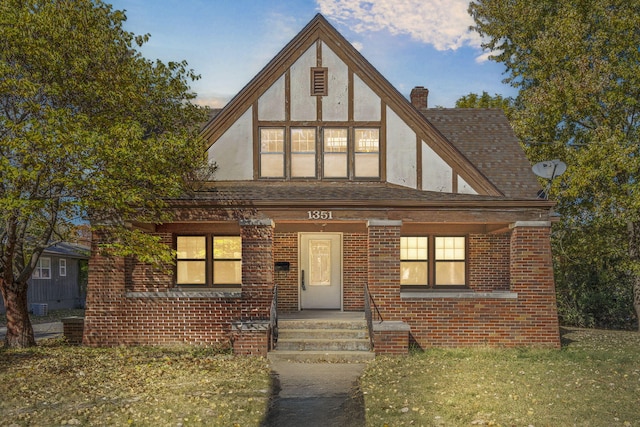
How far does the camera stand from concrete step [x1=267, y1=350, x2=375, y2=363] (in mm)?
11016

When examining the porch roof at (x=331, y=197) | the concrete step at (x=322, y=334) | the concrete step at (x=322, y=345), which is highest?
the porch roof at (x=331, y=197)

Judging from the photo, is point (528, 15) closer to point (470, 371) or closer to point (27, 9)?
point (470, 371)

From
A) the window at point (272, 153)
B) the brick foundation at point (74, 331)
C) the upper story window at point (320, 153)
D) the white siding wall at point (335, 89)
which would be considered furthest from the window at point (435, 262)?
the brick foundation at point (74, 331)

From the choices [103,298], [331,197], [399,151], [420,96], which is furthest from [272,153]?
[420,96]

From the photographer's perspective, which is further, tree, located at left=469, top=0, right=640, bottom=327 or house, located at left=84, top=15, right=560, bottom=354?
tree, located at left=469, top=0, right=640, bottom=327

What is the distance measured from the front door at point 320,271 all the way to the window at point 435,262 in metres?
1.95

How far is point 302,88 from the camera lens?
45.9 feet

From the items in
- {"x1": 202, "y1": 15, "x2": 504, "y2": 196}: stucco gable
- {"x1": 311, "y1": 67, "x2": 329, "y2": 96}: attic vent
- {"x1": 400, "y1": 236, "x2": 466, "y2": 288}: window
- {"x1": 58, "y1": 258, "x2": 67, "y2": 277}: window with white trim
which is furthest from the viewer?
{"x1": 58, "y1": 258, "x2": 67, "y2": 277}: window with white trim

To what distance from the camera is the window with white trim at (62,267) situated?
97.8 feet

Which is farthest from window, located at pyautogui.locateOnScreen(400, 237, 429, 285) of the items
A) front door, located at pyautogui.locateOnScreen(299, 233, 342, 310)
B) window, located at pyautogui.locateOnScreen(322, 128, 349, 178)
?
window, located at pyautogui.locateOnScreen(322, 128, 349, 178)

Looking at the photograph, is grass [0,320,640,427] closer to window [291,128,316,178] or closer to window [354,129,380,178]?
window [354,129,380,178]

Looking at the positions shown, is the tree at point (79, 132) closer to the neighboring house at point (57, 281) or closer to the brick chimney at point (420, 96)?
the brick chimney at point (420, 96)

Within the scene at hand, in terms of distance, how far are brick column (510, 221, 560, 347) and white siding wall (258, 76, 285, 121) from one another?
679 cm

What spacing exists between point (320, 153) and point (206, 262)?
446cm
